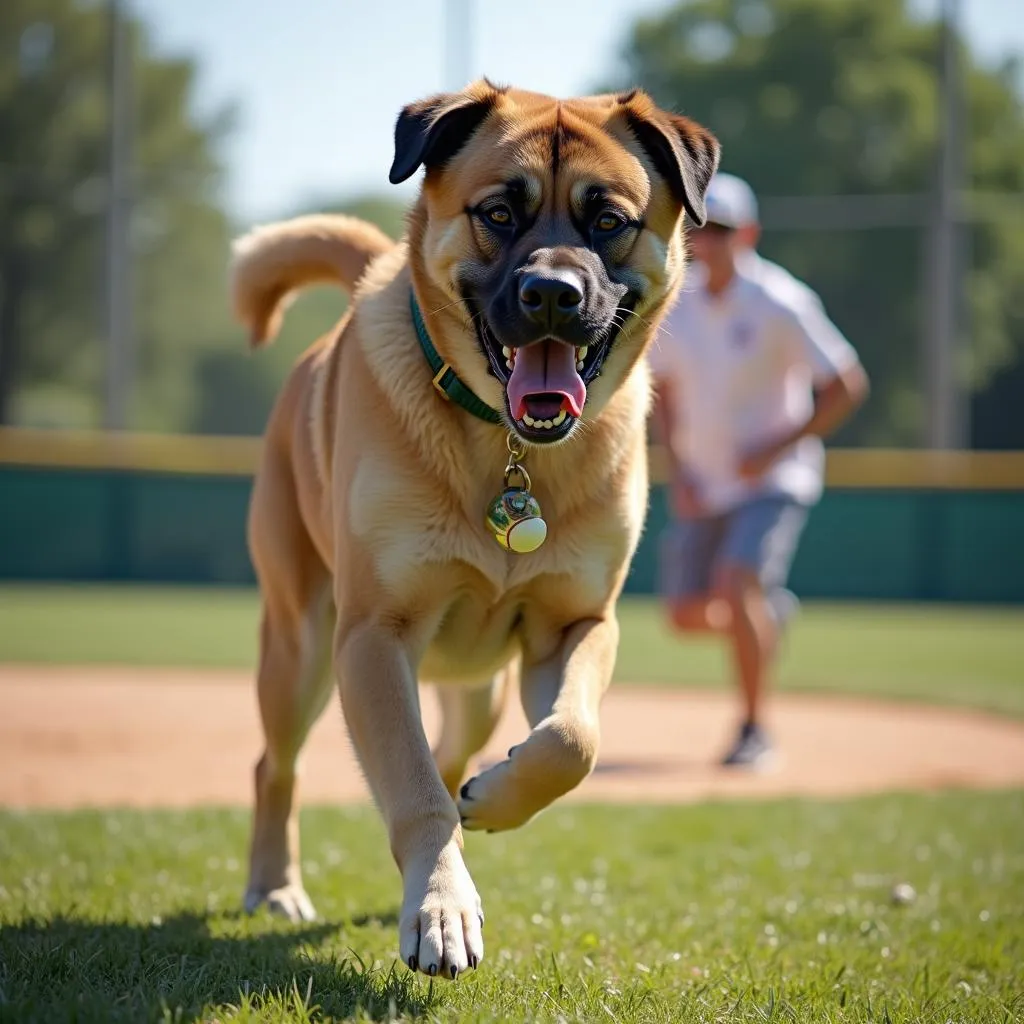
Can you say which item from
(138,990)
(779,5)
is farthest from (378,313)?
(779,5)

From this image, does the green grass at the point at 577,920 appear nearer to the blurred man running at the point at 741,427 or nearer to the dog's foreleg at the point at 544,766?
the dog's foreleg at the point at 544,766

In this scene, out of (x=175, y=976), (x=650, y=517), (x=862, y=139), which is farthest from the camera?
(x=862, y=139)

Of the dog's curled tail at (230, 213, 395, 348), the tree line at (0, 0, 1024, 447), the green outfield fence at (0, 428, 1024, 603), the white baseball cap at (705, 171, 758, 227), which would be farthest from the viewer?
the tree line at (0, 0, 1024, 447)

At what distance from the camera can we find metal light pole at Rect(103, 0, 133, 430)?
1814 cm

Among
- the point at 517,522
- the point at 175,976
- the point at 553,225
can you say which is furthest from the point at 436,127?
the point at 175,976

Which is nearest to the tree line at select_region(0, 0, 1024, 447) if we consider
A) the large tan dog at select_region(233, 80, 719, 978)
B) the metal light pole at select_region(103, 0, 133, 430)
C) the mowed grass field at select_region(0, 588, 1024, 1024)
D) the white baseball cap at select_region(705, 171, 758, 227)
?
the metal light pole at select_region(103, 0, 133, 430)

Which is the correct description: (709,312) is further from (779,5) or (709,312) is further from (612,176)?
(779,5)

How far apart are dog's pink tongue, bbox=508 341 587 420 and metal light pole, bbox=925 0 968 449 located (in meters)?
14.9

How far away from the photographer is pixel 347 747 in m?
5.79

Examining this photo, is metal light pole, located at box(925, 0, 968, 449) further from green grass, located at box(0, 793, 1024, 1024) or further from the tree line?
green grass, located at box(0, 793, 1024, 1024)

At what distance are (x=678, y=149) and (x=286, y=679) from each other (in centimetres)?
188

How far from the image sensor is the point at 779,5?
2458 cm

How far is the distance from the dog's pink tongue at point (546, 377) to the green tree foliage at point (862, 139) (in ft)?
51.6

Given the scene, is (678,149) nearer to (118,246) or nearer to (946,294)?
(946,294)
